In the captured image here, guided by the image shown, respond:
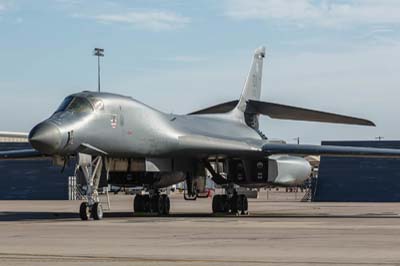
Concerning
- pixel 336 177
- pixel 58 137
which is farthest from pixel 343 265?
pixel 336 177

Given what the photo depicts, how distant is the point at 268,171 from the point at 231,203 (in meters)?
1.84

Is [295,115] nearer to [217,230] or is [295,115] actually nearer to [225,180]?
[225,180]

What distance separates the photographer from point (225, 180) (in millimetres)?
31688

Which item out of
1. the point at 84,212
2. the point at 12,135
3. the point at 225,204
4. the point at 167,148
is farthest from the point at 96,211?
the point at 12,135

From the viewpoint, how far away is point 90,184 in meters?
24.8

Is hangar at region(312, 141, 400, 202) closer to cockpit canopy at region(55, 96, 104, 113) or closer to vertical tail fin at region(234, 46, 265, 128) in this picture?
vertical tail fin at region(234, 46, 265, 128)

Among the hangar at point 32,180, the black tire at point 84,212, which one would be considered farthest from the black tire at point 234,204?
the hangar at point 32,180

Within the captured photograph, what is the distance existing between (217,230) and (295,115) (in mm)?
14002

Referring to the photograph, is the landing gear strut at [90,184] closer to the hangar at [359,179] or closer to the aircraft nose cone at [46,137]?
the aircraft nose cone at [46,137]

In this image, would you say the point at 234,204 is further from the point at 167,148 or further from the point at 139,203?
the point at 167,148

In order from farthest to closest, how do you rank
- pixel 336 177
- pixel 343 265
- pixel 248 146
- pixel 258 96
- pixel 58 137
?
pixel 336 177
pixel 258 96
pixel 248 146
pixel 58 137
pixel 343 265

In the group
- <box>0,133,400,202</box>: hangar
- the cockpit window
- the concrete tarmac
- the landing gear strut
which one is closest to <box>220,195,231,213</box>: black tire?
the landing gear strut

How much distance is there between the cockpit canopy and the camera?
24828 millimetres

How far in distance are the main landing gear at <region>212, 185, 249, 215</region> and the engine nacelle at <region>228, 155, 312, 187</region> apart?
48 centimetres
